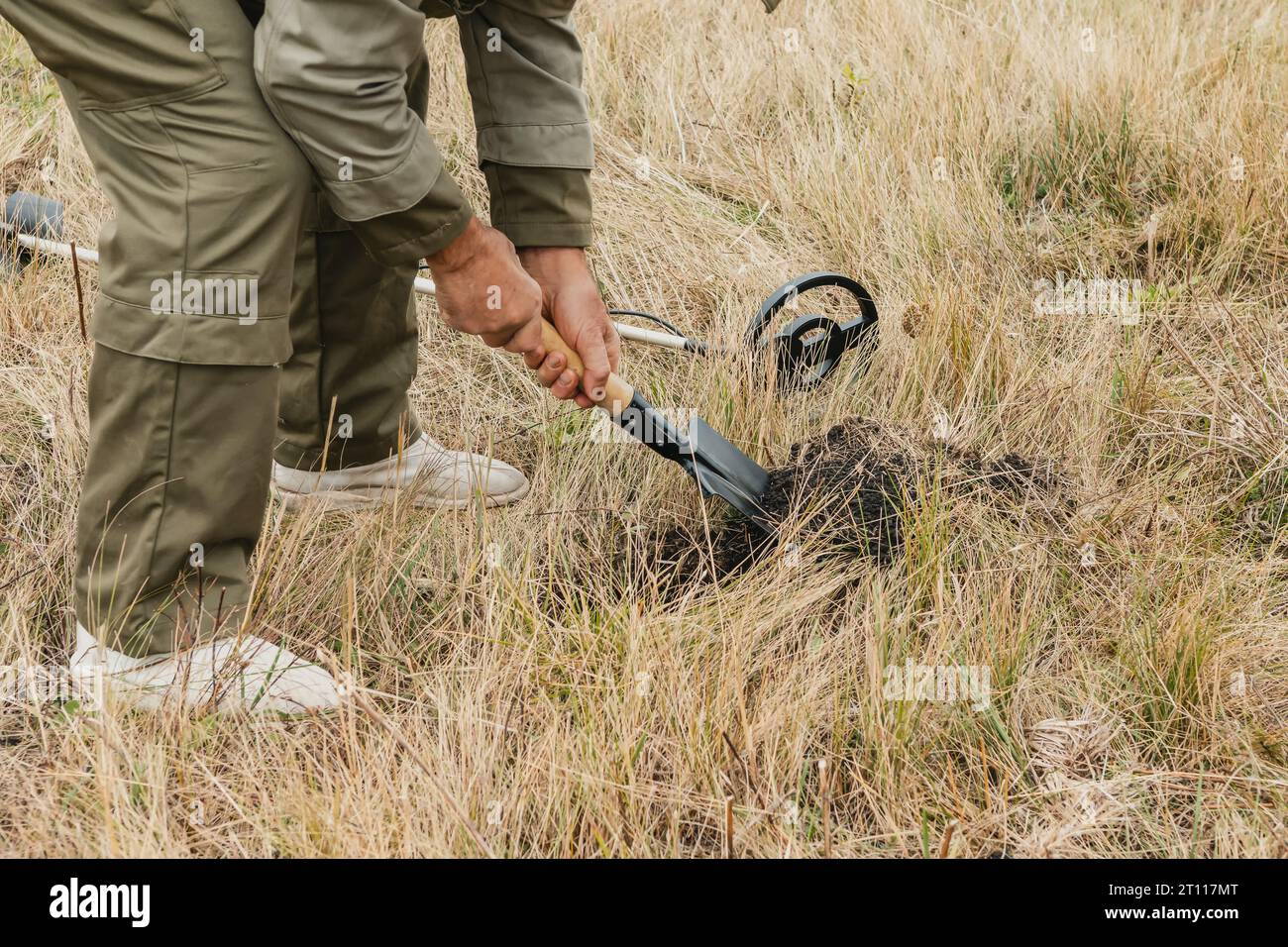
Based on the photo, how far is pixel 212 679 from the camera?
197 centimetres

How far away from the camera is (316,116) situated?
5.71ft

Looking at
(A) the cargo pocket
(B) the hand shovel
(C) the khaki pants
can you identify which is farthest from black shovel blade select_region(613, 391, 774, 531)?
(A) the cargo pocket

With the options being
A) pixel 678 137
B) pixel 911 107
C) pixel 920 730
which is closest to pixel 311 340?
pixel 920 730

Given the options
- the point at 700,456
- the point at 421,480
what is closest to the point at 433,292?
the point at 421,480

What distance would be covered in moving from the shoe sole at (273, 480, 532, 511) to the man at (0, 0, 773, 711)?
0.49 meters

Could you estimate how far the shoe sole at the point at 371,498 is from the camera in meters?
2.60

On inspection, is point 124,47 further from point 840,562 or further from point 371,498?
point 840,562

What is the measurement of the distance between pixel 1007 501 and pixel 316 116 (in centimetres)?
158

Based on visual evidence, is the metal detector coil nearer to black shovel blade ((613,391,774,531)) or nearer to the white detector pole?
the white detector pole

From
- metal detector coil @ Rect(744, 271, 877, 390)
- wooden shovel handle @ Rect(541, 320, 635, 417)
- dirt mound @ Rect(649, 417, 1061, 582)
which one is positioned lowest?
dirt mound @ Rect(649, 417, 1061, 582)

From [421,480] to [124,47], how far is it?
1195mm

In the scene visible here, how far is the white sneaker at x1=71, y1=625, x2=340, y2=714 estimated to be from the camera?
6.42 ft

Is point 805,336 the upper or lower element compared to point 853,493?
upper

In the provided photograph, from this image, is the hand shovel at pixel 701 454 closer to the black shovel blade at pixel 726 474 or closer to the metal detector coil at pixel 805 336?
the black shovel blade at pixel 726 474
